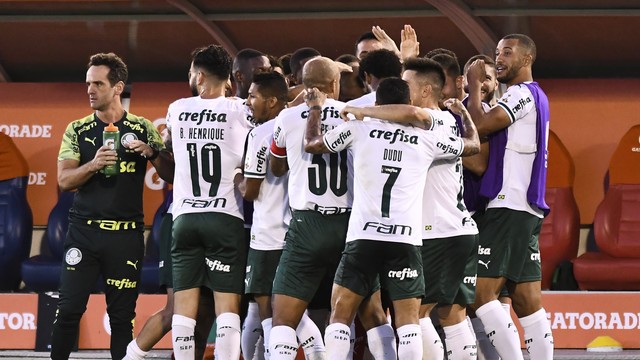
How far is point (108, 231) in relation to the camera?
8.23 meters

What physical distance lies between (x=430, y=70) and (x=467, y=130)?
0.40 meters

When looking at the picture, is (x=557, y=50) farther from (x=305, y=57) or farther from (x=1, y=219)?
(x=1, y=219)

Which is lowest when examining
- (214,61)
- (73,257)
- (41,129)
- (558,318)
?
(558,318)

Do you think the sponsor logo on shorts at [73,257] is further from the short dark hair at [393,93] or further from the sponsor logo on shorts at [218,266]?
the short dark hair at [393,93]

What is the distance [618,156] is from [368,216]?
489cm

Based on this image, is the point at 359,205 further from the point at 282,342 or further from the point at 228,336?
the point at 228,336

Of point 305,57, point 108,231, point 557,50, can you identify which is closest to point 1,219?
point 108,231

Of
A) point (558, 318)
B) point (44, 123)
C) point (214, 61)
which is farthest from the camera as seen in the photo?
point (44, 123)

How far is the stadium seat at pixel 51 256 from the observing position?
449 inches

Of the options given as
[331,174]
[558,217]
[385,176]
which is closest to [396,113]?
[385,176]

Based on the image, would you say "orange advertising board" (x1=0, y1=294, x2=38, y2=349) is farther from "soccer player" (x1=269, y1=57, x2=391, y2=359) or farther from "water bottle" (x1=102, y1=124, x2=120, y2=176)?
"soccer player" (x1=269, y1=57, x2=391, y2=359)

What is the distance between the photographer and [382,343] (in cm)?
725

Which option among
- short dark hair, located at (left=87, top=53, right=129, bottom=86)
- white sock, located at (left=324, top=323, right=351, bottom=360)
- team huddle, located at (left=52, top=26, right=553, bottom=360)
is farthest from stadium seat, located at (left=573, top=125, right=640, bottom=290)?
short dark hair, located at (left=87, top=53, right=129, bottom=86)

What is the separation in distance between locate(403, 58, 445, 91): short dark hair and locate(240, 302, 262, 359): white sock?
6.33 ft
